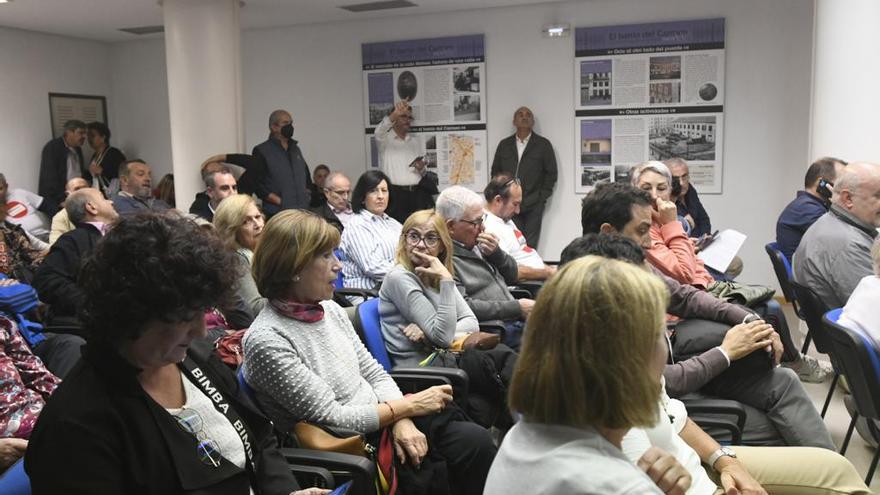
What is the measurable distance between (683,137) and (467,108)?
2232mm

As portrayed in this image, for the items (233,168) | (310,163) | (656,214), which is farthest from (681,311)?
(310,163)

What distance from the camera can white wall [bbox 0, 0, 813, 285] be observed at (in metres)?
6.77

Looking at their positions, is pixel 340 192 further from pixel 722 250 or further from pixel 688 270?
pixel 688 270

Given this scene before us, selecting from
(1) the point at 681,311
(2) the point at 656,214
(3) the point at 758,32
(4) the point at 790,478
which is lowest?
(4) the point at 790,478

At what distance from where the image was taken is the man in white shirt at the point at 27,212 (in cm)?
709

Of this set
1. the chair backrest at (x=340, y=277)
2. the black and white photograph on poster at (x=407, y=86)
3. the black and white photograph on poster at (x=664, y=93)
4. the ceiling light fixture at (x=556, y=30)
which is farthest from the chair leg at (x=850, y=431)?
the black and white photograph on poster at (x=407, y=86)

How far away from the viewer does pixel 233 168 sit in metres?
6.23

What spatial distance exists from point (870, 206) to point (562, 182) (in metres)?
4.01

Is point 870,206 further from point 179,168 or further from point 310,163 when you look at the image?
point 310,163

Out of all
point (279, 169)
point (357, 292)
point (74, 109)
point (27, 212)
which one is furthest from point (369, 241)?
point (74, 109)

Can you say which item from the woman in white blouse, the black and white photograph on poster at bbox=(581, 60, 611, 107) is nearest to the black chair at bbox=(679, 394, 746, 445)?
the woman in white blouse

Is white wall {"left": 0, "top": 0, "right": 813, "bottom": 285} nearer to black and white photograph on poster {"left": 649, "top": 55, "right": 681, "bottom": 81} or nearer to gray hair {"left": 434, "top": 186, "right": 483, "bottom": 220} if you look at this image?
black and white photograph on poster {"left": 649, "top": 55, "right": 681, "bottom": 81}

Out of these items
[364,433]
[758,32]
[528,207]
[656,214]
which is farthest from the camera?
[528,207]

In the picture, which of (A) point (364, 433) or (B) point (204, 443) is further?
(A) point (364, 433)
